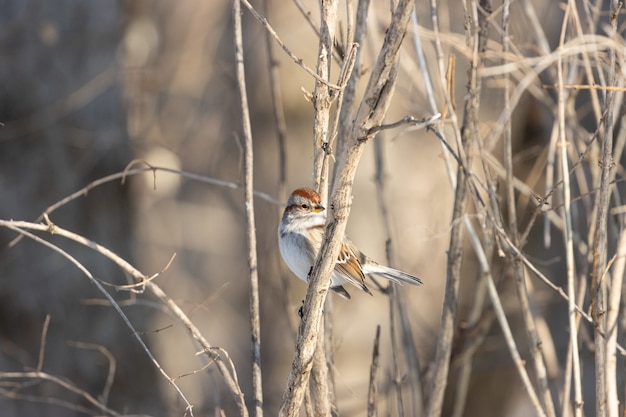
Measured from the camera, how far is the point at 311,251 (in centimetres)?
307

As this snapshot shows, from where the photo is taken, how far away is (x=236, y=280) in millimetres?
4270

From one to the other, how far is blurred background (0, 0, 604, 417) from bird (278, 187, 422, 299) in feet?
A: 2.58

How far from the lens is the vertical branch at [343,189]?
158 cm

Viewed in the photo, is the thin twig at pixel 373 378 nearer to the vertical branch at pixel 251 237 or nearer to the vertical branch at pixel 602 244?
the vertical branch at pixel 251 237

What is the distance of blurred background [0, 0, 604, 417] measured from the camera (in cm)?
406

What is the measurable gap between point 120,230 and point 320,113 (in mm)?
2643

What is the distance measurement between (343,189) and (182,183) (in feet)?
8.59

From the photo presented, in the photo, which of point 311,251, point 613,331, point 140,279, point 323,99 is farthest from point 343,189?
point 311,251

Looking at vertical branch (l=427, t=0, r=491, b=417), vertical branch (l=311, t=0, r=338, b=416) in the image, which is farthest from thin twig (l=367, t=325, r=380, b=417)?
vertical branch (l=311, t=0, r=338, b=416)

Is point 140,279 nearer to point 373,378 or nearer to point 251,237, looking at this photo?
point 251,237

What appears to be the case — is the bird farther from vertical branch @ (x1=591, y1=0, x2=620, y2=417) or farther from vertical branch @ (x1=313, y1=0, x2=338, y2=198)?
vertical branch @ (x1=313, y1=0, x2=338, y2=198)

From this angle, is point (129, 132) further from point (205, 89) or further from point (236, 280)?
point (236, 280)

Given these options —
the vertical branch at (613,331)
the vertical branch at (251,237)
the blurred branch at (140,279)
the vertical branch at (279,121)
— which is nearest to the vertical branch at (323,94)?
the vertical branch at (251,237)

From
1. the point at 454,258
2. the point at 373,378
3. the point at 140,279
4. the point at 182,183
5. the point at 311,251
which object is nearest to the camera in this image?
the point at 140,279
